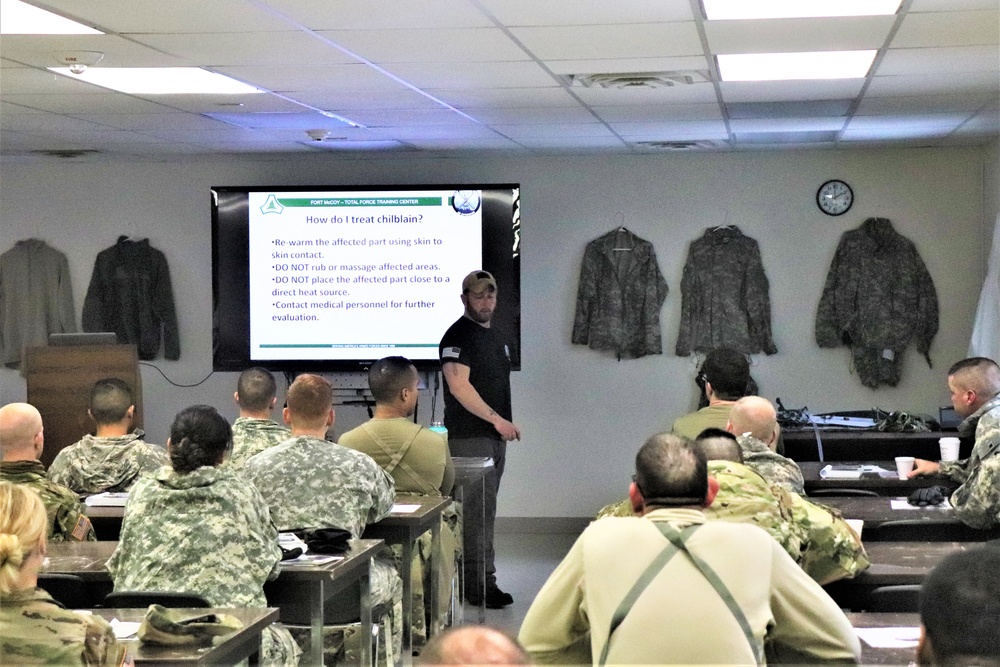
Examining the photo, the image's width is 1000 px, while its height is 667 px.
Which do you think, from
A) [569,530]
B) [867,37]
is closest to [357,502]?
[867,37]

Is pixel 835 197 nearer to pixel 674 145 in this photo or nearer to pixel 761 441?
pixel 674 145

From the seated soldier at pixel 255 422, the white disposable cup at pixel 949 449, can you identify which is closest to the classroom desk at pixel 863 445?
the white disposable cup at pixel 949 449

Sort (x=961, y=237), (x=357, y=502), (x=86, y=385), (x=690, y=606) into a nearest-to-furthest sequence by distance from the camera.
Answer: (x=690, y=606) < (x=357, y=502) < (x=86, y=385) < (x=961, y=237)

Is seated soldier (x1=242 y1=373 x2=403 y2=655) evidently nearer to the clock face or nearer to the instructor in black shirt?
the instructor in black shirt

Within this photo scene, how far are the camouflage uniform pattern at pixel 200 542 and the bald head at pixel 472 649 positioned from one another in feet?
7.05

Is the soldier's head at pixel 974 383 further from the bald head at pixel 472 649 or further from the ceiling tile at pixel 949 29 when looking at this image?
the bald head at pixel 472 649

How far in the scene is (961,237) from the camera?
28.2 ft

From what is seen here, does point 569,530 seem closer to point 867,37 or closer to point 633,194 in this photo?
point 633,194

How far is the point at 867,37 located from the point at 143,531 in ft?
10.9

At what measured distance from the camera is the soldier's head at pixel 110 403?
17.7 ft

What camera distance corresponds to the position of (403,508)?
5.03 meters

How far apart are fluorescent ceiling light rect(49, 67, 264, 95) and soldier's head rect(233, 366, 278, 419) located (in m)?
1.43

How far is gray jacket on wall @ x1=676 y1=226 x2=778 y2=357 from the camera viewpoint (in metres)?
8.79

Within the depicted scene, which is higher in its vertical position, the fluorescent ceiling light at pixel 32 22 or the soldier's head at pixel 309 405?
the fluorescent ceiling light at pixel 32 22
